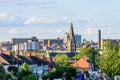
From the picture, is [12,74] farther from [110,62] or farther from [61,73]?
[110,62]

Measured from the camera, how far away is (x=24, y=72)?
67.6 m

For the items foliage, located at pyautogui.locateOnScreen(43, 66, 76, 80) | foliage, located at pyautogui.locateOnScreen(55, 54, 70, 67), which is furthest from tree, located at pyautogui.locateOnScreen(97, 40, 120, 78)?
foliage, located at pyautogui.locateOnScreen(43, 66, 76, 80)

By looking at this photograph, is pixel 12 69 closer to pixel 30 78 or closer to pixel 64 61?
pixel 30 78

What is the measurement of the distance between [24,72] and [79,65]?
54817mm

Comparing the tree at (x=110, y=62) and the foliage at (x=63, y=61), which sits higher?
the tree at (x=110, y=62)

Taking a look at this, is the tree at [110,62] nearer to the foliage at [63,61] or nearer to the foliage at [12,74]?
the foliage at [63,61]

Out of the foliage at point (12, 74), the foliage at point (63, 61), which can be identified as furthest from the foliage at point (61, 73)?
the foliage at point (63, 61)

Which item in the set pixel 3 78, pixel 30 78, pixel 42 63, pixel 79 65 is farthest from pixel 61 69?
pixel 79 65

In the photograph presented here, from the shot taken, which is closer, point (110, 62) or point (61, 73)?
point (61, 73)

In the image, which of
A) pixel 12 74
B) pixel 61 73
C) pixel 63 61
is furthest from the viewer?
pixel 63 61

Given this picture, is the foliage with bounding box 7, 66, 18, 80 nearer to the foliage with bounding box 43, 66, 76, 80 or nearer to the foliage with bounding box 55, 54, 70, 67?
the foliage with bounding box 43, 66, 76, 80

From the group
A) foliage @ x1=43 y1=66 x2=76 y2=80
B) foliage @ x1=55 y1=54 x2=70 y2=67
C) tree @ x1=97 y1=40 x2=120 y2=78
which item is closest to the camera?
foliage @ x1=43 y1=66 x2=76 y2=80

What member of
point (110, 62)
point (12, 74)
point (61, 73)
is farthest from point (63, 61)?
point (12, 74)

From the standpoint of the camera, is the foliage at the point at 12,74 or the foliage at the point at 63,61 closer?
the foliage at the point at 12,74
